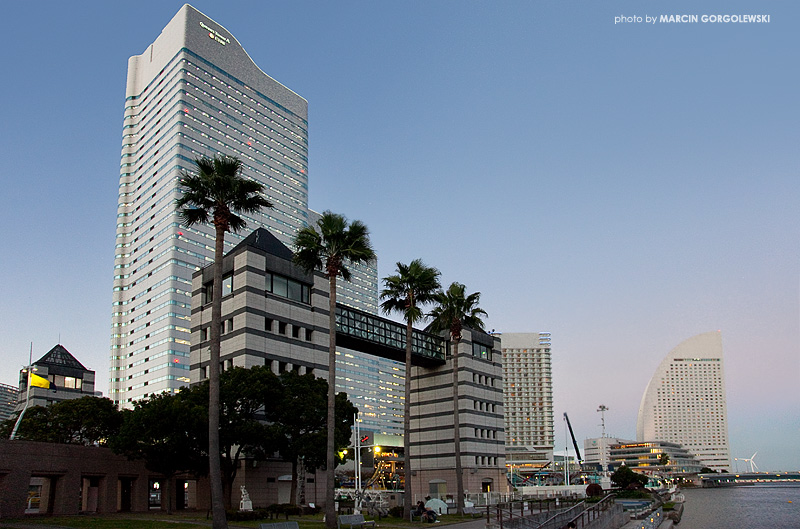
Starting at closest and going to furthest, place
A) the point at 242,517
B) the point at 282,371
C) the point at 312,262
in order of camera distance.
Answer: the point at 242,517
the point at 312,262
the point at 282,371

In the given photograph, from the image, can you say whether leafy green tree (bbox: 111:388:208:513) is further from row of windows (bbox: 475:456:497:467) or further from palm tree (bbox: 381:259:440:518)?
row of windows (bbox: 475:456:497:467)

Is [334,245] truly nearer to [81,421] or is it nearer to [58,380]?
[81,421]

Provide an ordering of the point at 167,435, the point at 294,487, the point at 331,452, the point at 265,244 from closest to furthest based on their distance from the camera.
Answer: the point at 331,452
the point at 167,435
the point at 294,487
the point at 265,244

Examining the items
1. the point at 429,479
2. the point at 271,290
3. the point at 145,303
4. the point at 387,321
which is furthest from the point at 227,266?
the point at 145,303

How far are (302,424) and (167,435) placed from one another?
10393 millimetres

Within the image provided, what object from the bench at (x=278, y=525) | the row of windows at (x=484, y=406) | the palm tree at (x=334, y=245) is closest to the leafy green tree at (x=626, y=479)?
the row of windows at (x=484, y=406)

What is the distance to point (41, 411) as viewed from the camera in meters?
89.8

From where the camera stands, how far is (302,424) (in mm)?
54594

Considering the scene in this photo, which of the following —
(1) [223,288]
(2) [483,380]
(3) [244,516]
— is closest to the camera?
(3) [244,516]

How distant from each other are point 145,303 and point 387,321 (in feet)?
410

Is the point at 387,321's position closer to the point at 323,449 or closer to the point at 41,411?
the point at 323,449

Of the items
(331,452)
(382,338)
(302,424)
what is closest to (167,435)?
(302,424)

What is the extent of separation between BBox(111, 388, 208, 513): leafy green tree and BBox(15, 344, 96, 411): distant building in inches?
4092

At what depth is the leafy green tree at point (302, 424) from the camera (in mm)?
53438
